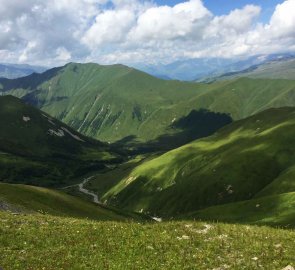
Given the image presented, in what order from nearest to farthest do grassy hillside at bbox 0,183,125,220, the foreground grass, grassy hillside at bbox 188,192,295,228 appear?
the foreground grass, grassy hillside at bbox 0,183,125,220, grassy hillside at bbox 188,192,295,228

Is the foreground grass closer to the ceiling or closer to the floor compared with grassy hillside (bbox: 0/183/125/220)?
closer to the ceiling

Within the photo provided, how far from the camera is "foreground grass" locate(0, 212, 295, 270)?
26141 mm

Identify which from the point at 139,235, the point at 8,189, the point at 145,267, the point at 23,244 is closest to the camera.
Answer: the point at 145,267

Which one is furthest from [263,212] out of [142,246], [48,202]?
[142,246]

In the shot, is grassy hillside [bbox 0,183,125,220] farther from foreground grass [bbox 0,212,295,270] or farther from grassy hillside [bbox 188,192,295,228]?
foreground grass [bbox 0,212,295,270]

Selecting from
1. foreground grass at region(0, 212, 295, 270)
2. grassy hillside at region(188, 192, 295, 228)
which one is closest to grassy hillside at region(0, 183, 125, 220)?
grassy hillside at region(188, 192, 295, 228)

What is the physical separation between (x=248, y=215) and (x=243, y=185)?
10563 cm

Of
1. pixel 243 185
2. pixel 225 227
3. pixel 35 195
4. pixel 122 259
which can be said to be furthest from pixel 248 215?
pixel 243 185

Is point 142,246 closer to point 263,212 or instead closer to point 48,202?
point 48,202

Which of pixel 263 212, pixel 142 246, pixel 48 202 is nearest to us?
pixel 142 246

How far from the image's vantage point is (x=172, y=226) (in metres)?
34.8

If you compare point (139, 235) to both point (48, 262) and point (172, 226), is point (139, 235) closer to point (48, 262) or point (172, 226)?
Answer: point (172, 226)

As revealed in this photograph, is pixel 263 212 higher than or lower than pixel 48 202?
lower

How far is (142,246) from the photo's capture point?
2942cm
